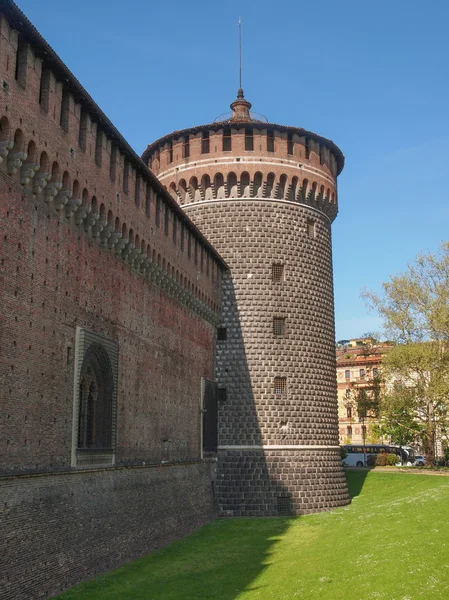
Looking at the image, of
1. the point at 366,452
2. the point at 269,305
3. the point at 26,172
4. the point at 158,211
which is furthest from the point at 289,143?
the point at 366,452

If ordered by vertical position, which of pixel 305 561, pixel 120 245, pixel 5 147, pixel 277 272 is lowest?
pixel 305 561

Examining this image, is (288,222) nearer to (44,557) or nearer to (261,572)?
(261,572)

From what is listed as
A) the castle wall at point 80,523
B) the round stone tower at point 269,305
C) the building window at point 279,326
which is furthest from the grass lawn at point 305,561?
the building window at point 279,326

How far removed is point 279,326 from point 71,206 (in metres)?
14.7

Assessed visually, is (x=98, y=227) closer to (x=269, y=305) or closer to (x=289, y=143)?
(x=269, y=305)

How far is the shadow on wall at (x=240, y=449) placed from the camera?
2703 centimetres

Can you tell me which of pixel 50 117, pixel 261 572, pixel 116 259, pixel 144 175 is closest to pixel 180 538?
pixel 261 572

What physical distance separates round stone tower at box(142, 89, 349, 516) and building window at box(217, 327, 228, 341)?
0.09m

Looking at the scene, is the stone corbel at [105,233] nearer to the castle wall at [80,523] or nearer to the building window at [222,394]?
the castle wall at [80,523]

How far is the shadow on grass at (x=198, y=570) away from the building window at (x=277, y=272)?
10.5 meters

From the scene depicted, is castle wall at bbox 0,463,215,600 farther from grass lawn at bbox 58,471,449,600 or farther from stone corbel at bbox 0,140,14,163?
stone corbel at bbox 0,140,14,163

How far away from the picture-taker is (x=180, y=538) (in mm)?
22203

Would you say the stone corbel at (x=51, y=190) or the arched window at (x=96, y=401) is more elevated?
the stone corbel at (x=51, y=190)

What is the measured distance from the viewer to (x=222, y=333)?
28.9m
